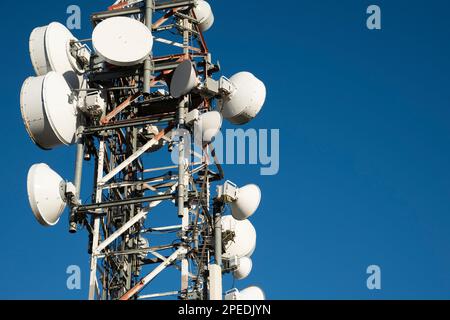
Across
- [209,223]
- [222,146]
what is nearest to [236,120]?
[222,146]

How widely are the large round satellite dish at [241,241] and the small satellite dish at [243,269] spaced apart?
0.82 ft

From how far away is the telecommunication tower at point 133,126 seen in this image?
109 feet

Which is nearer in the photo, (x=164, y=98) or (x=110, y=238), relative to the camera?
(x=110, y=238)

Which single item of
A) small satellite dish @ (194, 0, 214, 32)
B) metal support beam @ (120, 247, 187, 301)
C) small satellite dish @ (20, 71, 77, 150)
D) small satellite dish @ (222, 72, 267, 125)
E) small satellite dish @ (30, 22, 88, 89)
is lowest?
metal support beam @ (120, 247, 187, 301)

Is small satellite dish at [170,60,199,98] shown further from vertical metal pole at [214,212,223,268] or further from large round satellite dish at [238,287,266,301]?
large round satellite dish at [238,287,266,301]

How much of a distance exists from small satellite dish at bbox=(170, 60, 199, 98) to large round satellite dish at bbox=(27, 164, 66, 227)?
5.38 meters

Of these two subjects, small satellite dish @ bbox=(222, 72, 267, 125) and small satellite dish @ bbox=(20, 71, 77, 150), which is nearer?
small satellite dish @ bbox=(20, 71, 77, 150)

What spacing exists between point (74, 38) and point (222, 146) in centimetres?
746

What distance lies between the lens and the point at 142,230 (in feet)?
130

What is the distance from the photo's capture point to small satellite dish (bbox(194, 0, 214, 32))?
4203 cm

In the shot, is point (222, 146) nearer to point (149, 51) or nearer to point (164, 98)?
point (164, 98)

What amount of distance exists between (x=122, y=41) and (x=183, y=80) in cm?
268

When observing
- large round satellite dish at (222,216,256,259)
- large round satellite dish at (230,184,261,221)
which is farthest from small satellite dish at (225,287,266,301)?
large round satellite dish at (230,184,261,221)
